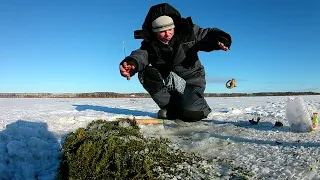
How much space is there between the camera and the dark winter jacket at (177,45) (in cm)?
449

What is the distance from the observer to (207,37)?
15.2 feet

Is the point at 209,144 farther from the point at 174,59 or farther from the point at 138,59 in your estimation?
the point at 174,59

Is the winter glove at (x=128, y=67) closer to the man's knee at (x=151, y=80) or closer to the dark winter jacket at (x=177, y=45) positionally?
the dark winter jacket at (x=177, y=45)

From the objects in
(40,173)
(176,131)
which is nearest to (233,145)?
(176,131)

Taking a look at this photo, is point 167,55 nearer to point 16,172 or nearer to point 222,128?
point 222,128

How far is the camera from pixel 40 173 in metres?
3.05

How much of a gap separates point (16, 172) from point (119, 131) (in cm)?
119

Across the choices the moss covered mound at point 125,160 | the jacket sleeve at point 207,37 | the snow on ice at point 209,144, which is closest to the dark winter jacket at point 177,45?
the jacket sleeve at point 207,37

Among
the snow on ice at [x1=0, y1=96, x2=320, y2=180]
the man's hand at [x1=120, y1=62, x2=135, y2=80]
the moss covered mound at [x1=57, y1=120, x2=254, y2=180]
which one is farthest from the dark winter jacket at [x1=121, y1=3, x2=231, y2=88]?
the moss covered mound at [x1=57, y1=120, x2=254, y2=180]

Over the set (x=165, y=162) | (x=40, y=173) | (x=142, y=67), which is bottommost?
(x=40, y=173)

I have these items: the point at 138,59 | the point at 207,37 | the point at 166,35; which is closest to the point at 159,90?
the point at 138,59

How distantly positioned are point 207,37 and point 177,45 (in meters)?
0.47

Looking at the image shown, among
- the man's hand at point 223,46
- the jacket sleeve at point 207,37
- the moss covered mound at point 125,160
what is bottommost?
the moss covered mound at point 125,160

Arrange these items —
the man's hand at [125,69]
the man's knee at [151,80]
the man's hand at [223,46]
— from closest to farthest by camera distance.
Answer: the man's hand at [125,69] < the man's hand at [223,46] < the man's knee at [151,80]
